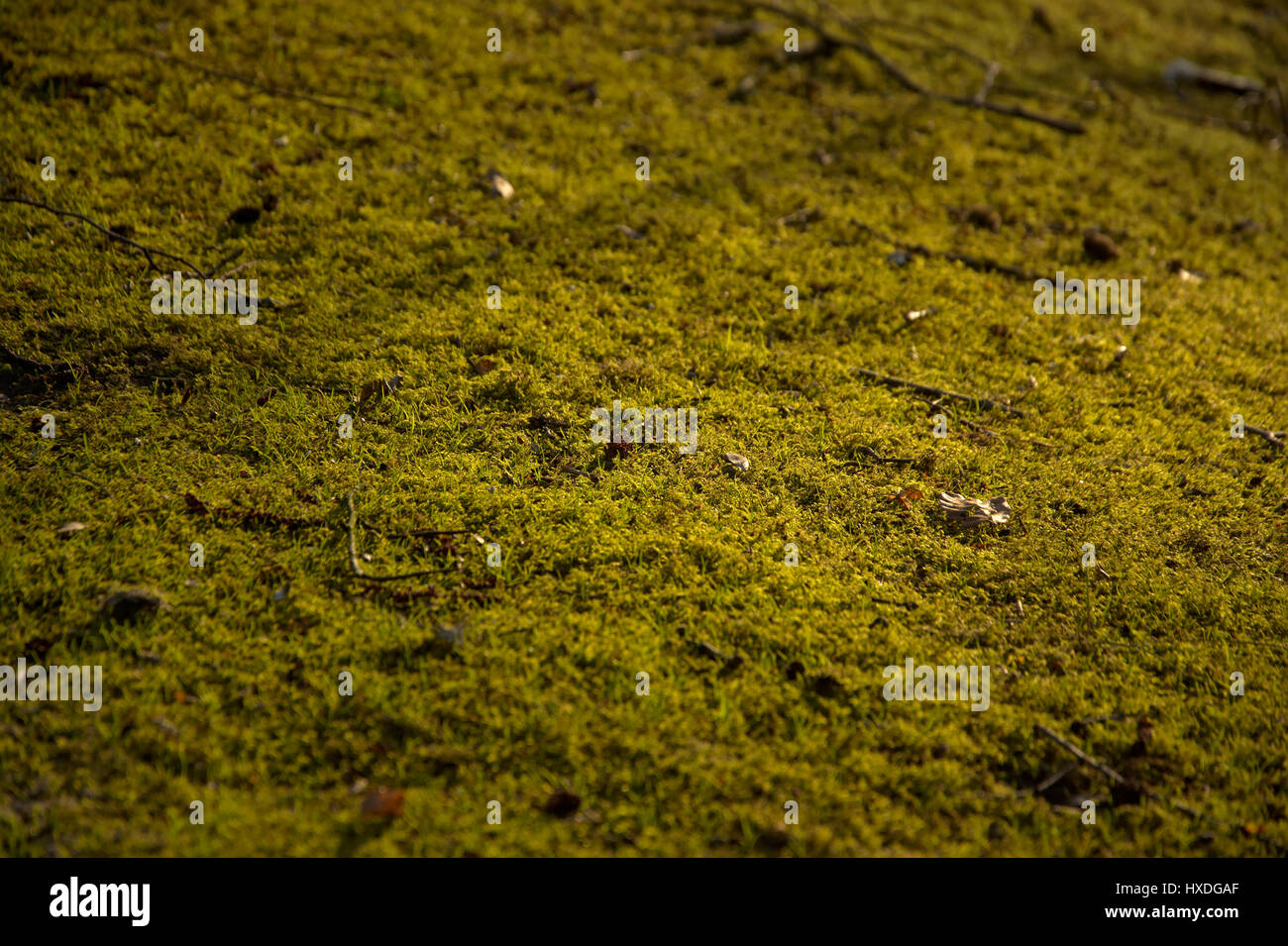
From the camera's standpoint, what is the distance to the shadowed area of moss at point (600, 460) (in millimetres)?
2957

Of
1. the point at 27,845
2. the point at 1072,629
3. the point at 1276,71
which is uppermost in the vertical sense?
the point at 1276,71

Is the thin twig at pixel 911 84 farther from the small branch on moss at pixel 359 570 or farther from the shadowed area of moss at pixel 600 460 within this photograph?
the small branch on moss at pixel 359 570

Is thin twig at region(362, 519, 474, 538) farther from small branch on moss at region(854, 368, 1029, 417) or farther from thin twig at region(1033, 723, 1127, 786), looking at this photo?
small branch on moss at region(854, 368, 1029, 417)

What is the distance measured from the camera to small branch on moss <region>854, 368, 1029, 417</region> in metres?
4.90

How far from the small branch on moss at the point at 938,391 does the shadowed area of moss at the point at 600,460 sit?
10 centimetres

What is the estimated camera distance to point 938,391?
4969 millimetres

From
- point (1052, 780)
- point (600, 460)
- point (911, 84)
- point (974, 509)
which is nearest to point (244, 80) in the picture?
point (600, 460)

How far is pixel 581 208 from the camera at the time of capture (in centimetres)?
605

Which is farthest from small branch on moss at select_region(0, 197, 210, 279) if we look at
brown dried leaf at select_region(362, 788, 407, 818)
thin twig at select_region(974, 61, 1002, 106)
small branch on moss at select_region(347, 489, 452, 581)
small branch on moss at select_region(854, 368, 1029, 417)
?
thin twig at select_region(974, 61, 1002, 106)

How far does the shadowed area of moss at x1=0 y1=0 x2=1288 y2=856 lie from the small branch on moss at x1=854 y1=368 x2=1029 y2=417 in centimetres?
10

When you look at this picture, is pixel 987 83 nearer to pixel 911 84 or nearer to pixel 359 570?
pixel 911 84

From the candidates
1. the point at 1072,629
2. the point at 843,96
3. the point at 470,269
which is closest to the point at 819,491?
the point at 1072,629

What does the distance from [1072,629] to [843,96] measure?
578cm
